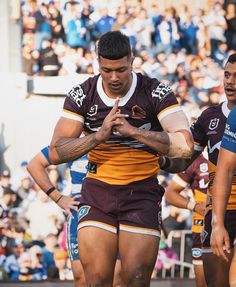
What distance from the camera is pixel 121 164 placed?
23.1 feet

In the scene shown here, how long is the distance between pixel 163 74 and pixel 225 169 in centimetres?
1319

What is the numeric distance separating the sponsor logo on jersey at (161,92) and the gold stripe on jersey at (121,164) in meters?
0.43

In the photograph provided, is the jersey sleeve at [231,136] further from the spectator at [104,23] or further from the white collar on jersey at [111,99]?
the spectator at [104,23]

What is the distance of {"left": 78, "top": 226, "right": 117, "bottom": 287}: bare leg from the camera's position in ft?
22.3

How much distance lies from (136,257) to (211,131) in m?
1.75

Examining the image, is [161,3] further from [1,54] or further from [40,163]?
[40,163]

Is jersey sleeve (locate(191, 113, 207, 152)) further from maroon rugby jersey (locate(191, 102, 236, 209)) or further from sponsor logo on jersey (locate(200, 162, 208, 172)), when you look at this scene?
sponsor logo on jersey (locate(200, 162, 208, 172))

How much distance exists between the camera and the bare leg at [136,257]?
6762 mm

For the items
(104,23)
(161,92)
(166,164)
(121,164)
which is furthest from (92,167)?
(104,23)

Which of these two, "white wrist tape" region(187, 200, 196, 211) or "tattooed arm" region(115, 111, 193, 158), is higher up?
"tattooed arm" region(115, 111, 193, 158)

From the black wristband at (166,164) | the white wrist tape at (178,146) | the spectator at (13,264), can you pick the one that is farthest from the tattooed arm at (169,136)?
the spectator at (13,264)

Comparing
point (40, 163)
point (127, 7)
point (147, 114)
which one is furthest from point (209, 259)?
point (127, 7)

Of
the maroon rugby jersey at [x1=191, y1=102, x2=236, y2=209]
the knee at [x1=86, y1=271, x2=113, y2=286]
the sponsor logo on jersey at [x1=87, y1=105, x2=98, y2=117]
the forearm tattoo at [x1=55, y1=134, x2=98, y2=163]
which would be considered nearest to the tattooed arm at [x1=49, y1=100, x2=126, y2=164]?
the forearm tattoo at [x1=55, y1=134, x2=98, y2=163]

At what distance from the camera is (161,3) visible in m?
21.5
